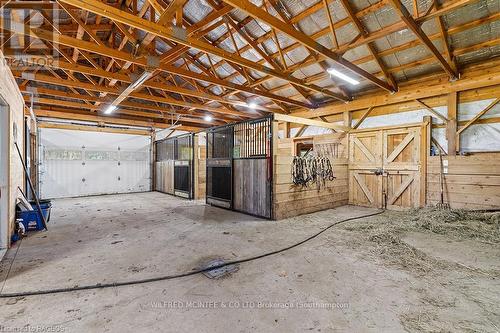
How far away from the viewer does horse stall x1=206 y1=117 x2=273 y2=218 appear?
477 cm

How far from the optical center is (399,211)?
18.5 feet

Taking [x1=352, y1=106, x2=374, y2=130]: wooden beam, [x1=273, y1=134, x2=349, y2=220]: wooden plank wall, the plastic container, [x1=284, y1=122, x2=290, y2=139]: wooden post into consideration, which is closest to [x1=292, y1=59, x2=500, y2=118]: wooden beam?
[x1=352, y1=106, x2=374, y2=130]: wooden beam

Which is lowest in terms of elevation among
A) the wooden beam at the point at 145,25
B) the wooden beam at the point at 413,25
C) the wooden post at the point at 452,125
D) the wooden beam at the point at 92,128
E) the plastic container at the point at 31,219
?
the plastic container at the point at 31,219

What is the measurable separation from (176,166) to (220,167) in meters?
2.87

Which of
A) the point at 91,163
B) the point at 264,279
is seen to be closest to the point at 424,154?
the point at 264,279

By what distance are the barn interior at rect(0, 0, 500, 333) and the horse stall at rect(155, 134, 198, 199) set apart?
0.11 meters

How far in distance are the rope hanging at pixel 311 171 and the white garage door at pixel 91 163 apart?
23.9 feet

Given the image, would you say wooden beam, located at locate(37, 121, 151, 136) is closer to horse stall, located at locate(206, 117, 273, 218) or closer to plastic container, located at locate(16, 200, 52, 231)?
horse stall, located at locate(206, 117, 273, 218)

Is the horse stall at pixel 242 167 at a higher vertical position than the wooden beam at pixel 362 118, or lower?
lower

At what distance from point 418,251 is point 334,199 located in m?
3.16

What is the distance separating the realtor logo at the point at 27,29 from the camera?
358 centimetres

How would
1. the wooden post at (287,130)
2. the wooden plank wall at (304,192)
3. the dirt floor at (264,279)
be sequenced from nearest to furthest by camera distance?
the dirt floor at (264,279) < the wooden plank wall at (304,192) < the wooden post at (287,130)

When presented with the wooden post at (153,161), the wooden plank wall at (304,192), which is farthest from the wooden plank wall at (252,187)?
the wooden post at (153,161)

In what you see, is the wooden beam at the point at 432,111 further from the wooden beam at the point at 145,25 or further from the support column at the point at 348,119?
the wooden beam at the point at 145,25
